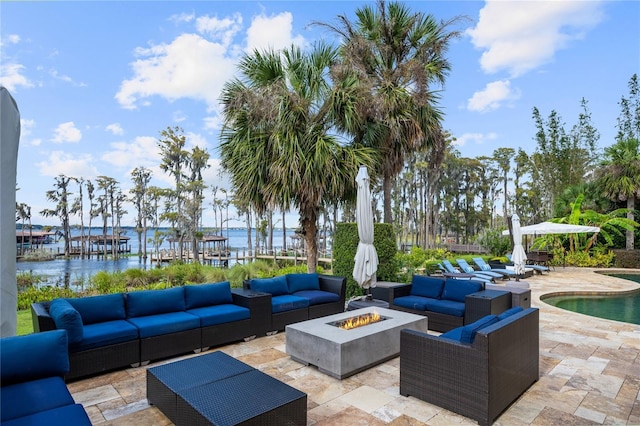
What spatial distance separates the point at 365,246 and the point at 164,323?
3273 millimetres

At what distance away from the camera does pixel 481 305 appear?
196 inches

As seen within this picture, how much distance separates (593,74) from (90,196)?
44.7 meters

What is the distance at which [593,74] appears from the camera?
13469 millimetres

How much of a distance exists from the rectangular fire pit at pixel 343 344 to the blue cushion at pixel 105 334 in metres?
1.83

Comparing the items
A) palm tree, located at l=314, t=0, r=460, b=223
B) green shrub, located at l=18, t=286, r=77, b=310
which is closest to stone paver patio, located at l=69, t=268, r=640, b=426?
green shrub, located at l=18, t=286, r=77, b=310

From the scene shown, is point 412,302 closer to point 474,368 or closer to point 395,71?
point 474,368

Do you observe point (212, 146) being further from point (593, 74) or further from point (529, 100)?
point (529, 100)

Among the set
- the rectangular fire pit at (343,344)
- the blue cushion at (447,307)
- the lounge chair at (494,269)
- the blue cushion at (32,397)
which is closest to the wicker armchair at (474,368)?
the rectangular fire pit at (343,344)

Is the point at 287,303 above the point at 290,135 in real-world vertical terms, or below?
below

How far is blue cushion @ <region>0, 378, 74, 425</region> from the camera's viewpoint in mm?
2150

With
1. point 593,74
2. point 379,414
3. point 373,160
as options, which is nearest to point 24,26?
point 373,160

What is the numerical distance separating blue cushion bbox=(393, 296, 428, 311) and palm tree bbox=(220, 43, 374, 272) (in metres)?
2.85

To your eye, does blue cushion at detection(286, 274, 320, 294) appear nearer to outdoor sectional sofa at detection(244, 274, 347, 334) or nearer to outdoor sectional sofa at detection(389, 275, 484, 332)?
outdoor sectional sofa at detection(244, 274, 347, 334)

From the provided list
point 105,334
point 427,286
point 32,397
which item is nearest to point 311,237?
point 427,286
